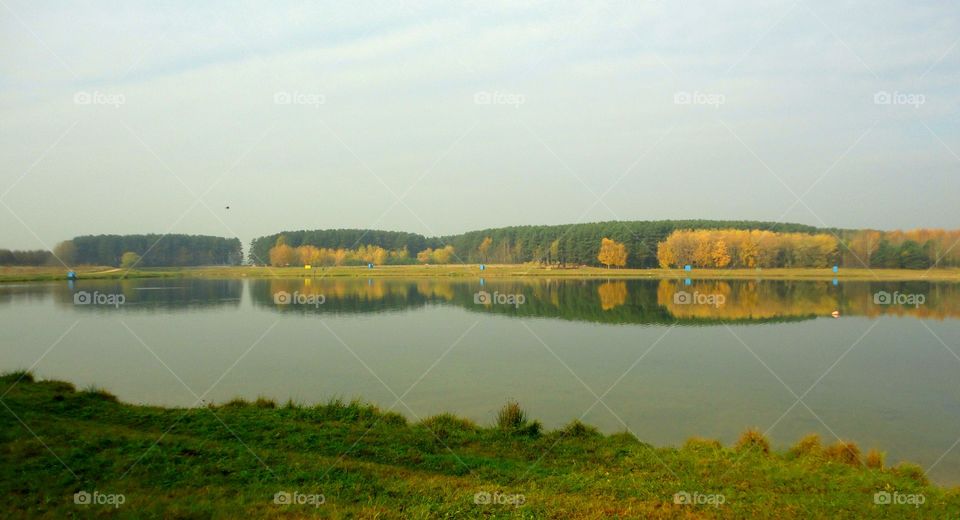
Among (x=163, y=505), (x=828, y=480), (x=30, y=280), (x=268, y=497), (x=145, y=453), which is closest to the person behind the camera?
(x=163, y=505)

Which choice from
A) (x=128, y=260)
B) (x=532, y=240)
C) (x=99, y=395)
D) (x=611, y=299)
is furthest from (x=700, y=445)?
(x=532, y=240)

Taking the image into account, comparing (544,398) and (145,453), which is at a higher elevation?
(145,453)

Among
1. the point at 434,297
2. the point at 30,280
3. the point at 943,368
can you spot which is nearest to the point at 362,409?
the point at 943,368

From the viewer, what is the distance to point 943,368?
20453 millimetres

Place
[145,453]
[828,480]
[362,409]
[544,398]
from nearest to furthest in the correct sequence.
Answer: [145,453], [828,480], [362,409], [544,398]

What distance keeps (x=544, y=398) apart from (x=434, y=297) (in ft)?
120

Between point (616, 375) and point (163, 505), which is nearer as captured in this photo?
point (163, 505)

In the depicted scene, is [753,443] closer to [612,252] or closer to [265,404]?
[265,404]

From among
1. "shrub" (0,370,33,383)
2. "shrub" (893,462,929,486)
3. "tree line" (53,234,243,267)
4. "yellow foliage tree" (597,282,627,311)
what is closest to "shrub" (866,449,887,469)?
"shrub" (893,462,929,486)

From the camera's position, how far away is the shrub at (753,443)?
10434mm

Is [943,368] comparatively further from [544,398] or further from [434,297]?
[434,297]

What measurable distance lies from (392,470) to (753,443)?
6.51 m

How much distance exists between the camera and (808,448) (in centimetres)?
1046

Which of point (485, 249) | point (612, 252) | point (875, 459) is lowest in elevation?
point (875, 459)
